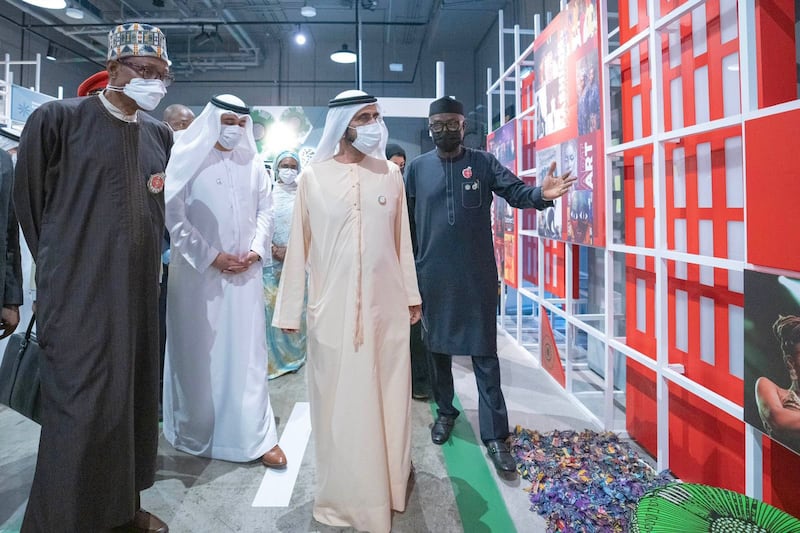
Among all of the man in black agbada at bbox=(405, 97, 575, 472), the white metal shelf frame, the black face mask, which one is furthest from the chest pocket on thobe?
the white metal shelf frame

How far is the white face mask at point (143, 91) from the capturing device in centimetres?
159

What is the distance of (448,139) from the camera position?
245cm

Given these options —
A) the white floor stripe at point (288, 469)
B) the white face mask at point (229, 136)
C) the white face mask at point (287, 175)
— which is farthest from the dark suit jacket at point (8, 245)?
the white face mask at point (287, 175)

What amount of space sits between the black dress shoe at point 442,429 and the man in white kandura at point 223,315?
79 cm

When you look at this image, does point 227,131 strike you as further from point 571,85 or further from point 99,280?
point 571,85

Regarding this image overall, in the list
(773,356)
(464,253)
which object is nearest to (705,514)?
(773,356)

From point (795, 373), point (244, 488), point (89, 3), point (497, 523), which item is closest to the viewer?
point (795, 373)

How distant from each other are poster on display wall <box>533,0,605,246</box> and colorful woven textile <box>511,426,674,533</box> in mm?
1076

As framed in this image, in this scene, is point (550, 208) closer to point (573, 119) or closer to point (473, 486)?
point (573, 119)

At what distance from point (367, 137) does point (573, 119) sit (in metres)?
1.62

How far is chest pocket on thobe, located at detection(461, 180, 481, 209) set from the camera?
2.42 meters

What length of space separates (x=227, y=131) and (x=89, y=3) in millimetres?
7985

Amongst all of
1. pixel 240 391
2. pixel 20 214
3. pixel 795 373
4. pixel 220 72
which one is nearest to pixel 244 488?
pixel 240 391

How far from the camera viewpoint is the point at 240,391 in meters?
2.39
